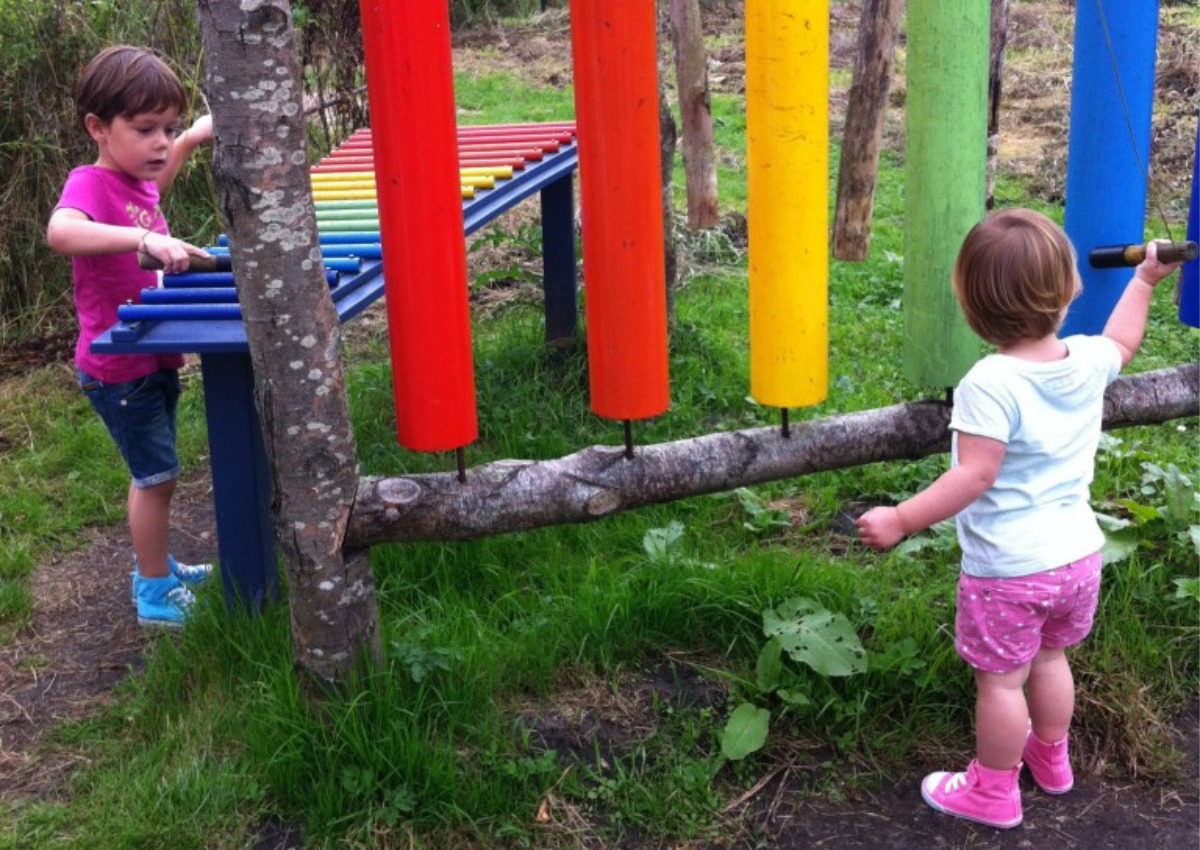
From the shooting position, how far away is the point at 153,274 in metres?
3.25

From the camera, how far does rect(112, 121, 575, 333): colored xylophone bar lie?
9.07 feet

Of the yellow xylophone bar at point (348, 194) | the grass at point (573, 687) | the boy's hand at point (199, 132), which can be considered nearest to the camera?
the grass at point (573, 687)

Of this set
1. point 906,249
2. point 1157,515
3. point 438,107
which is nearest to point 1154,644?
point 1157,515

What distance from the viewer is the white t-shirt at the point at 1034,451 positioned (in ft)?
7.29

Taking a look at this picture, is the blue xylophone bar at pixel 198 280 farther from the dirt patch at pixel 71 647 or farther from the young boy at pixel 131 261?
the dirt patch at pixel 71 647

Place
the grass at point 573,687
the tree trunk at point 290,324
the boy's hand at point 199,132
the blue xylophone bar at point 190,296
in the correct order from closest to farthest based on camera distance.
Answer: the tree trunk at point 290,324 → the grass at point 573,687 → the blue xylophone bar at point 190,296 → the boy's hand at point 199,132

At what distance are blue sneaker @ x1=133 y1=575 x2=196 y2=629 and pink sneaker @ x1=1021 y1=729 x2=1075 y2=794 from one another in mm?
2010

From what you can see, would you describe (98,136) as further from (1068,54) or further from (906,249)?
(1068,54)

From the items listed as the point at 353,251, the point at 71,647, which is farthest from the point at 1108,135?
the point at 71,647

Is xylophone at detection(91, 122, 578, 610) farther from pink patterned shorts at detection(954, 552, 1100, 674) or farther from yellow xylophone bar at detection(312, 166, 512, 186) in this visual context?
pink patterned shorts at detection(954, 552, 1100, 674)

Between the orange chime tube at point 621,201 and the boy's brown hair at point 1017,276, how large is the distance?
58 cm

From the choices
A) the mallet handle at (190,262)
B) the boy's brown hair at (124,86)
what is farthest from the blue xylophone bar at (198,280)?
the boy's brown hair at (124,86)

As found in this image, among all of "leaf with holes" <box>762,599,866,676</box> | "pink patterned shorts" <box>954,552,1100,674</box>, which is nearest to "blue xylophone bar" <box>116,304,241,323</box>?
"leaf with holes" <box>762,599,866,676</box>

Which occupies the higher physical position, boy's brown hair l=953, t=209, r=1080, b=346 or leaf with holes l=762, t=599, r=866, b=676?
boy's brown hair l=953, t=209, r=1080, b=346
